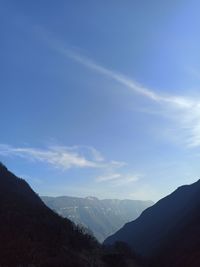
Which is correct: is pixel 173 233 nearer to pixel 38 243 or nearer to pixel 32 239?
pixel 32 239

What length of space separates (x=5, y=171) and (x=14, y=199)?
3588cm

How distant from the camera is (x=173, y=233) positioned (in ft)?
411

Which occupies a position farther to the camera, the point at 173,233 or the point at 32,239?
the point at 173,233

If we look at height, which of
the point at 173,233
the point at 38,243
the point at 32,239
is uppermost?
the point at 173,233

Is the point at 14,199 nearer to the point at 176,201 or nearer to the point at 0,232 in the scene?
the point at 0,232

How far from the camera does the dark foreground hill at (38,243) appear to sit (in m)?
60.5

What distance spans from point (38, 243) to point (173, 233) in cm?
6132

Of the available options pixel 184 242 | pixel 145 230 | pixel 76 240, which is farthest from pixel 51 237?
pixel 145 230

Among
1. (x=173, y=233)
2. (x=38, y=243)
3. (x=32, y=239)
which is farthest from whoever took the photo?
(x=173, y=233)

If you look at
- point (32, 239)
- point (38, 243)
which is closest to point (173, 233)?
point (32, 239)

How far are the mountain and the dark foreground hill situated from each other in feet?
36.0

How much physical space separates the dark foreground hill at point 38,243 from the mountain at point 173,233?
1096cm

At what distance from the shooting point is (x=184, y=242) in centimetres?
9956

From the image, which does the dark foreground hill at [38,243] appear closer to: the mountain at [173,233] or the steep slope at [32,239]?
the steep slope at [32,239]
